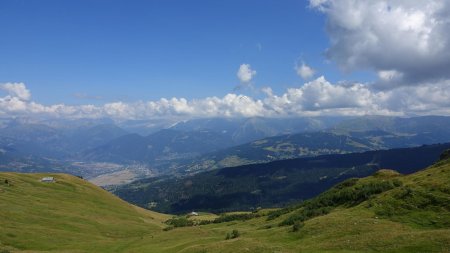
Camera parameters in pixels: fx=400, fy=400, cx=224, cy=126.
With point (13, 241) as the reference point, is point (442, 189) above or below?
above

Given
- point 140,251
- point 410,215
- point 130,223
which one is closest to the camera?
point 410,215

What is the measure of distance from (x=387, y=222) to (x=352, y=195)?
30116 mm

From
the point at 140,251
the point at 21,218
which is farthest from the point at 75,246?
the point at 21,218

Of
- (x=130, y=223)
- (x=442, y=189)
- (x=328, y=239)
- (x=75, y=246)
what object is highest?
(x=442, y=189)

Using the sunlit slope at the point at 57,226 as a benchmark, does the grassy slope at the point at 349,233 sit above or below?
above

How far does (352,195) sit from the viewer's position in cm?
9600

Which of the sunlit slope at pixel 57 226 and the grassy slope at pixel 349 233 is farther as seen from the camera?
the sunlit slope at pixel 57 226

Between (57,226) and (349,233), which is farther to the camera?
(57,226)

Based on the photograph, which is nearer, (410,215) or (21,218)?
(410,215)

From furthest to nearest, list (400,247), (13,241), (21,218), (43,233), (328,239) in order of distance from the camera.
Result: (21,218) → (43,233) → (13,241) → (328,239) → (400,247)

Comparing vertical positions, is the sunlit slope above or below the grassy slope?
below

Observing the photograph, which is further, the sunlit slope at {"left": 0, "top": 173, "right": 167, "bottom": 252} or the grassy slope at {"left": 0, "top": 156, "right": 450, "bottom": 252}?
the sunlit slope at {"left": 0, "top": 173, "right": 167, "bottom": 252}

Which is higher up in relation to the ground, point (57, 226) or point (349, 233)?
point (349, 233)

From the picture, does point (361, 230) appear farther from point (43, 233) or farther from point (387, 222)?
point (43, 233)
